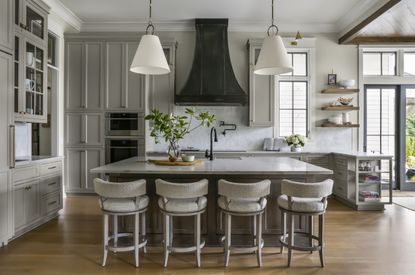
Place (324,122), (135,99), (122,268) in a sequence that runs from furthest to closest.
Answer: (324,122) → (135,99) → (122,268)

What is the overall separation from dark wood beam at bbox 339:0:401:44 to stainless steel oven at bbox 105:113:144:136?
13.3ft

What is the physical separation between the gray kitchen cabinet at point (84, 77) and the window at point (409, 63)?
6025mm

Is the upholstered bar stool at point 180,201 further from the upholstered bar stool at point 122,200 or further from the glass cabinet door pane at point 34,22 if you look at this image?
the glass cabinet door pane at point 34,22

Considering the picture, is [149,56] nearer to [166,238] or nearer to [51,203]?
[166,238]

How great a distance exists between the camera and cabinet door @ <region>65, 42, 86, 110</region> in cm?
566

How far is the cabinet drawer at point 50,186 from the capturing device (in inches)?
154

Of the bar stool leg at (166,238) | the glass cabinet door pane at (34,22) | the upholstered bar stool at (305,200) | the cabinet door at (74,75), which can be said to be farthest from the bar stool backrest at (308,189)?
the cabinet door at (74,75)

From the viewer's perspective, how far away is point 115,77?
18.5 ft

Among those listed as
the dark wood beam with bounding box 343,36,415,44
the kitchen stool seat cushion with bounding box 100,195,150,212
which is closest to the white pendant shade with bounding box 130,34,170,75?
the kitchen stool seat cushion with bounding box 100,195,150,212

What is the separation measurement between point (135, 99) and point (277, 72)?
3.09m

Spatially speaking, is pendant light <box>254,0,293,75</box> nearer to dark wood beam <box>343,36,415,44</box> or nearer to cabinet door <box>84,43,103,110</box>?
dark wood beam <box>343,36,415,44</box>

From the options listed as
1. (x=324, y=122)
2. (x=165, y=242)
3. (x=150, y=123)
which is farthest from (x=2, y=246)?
(x=324, y=122)

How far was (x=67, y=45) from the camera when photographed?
5.67 meters

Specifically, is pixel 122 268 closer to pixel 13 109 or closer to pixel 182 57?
pixel 13 109
